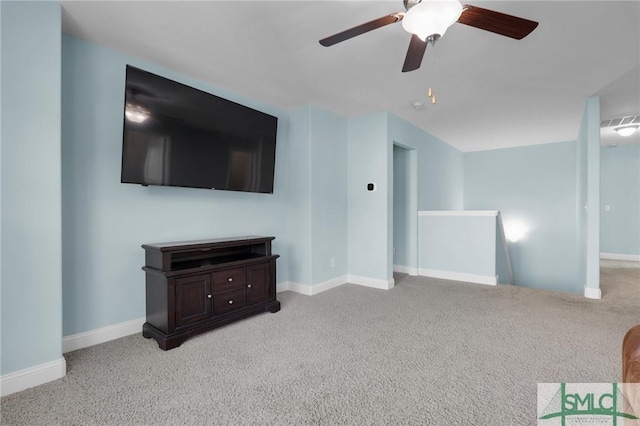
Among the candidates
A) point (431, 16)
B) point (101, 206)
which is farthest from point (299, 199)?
point (431, 16)

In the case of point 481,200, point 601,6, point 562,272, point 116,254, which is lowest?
point 562,272

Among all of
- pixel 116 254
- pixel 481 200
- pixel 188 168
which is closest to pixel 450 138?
pixel 481 200

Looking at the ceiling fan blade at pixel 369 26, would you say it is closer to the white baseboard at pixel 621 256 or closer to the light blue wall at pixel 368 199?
the light blue wall at pixel 368 199

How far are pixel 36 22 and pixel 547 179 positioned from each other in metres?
7.47

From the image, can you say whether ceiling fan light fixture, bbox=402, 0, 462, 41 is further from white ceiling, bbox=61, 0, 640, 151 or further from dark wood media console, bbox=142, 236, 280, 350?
dark wood media console, bbox=142, 236, 280, 350

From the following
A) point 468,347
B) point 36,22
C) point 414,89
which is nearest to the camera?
point 36,22

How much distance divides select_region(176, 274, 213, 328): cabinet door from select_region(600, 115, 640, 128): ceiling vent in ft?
18.8

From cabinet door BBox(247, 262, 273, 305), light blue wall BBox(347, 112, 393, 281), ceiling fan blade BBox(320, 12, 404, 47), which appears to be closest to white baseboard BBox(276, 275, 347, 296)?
light blue wall BBox(347, 112, 393, 281)

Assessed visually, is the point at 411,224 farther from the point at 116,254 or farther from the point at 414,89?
the point at 116,254

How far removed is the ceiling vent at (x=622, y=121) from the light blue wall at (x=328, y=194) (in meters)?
3.88

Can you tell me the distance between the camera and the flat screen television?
2.29m

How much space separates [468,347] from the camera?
2252 millimetres

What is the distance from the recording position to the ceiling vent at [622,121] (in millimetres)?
4232

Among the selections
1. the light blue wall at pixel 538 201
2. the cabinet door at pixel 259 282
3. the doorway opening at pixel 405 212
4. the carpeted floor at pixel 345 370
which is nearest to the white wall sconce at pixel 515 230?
the light blue wall at pixel 538 201
